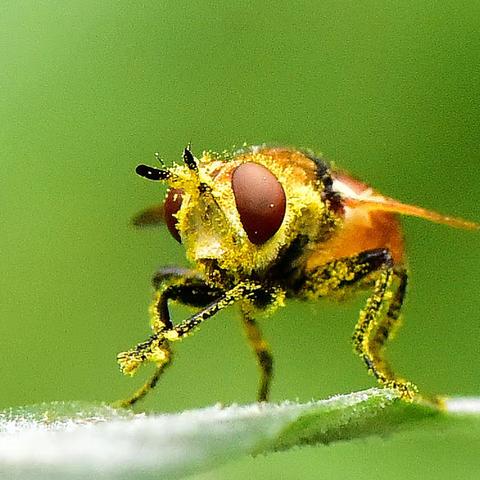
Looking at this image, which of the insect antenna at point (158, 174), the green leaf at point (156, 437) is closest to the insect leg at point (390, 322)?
the insect antenna at point (158, 174)

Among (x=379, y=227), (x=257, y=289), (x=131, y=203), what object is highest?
(x=131, y=203)

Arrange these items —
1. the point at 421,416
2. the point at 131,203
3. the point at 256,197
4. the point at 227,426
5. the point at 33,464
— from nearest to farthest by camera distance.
A: the point at 33,464
the point at 227,426
the point at 421,416
the point at 256,197
the point at 131,203

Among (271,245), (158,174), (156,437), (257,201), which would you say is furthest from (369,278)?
(156,437)

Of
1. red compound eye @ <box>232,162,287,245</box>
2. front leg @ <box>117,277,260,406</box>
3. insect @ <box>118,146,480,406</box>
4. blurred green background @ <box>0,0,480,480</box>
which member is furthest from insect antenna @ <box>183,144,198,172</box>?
blurred green background @ <box>0,0,480,480</box>

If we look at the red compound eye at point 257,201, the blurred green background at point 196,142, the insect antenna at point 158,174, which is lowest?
the red compound eye at point 257,201

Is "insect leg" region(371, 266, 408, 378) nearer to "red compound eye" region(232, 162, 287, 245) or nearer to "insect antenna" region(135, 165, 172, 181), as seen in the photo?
"red compound eye" region(232, 162, 287, 245)

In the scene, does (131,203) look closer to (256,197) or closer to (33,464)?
(256,197)

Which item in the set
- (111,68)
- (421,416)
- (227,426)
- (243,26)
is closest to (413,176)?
(243,26)

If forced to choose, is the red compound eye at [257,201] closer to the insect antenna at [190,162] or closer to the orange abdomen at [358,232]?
the insect antenna at [190,162]
